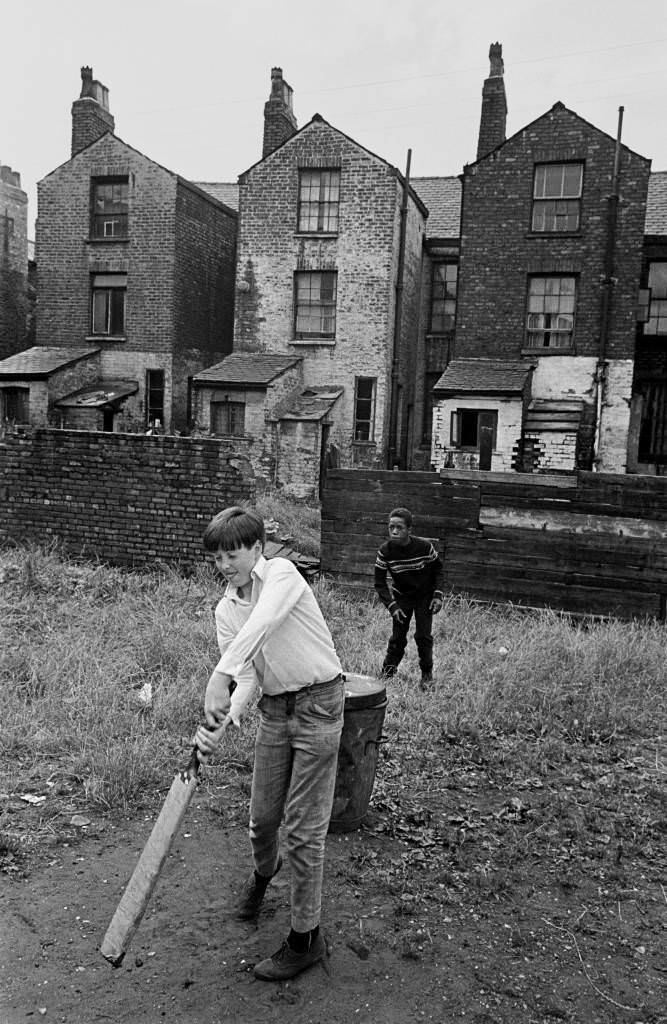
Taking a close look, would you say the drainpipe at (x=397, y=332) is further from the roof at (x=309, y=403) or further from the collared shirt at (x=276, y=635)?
the collared shirt at (x=276, y=635)

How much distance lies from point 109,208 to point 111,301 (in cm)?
262

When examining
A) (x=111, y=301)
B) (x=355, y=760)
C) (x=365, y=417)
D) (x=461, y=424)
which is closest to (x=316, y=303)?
(x=365, y=417)

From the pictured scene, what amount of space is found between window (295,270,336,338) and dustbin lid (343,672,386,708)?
56.8 ft

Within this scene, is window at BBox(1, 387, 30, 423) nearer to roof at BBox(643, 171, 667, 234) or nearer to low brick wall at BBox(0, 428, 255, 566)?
low brick wall at BBox(0, 428, 255, 566)

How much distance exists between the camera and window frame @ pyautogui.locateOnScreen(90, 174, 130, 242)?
22.2m

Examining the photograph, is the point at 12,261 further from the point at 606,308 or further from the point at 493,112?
the point at 606,308

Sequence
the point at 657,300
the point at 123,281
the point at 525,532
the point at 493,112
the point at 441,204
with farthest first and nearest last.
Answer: the point at 441,204, the point at 123,281, the point at 493,112, the point at 657,300, the point at 525,532

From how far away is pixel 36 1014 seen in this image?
3244mm

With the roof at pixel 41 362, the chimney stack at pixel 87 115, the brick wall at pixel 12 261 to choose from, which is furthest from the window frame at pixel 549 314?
the brick wall at pixel 12 261

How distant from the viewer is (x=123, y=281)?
22516 millimetres

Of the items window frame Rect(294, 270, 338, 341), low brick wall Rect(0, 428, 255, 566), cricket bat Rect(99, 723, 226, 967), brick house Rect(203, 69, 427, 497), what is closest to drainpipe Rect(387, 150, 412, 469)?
brick house Rect(203, 69, 427, 497)

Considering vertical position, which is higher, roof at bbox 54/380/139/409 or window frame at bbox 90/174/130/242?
window frame at bbox 90/174/130/242

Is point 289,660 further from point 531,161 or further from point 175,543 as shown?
point 531,161

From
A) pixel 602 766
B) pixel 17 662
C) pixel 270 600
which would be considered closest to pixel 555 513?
pixel 602 766
